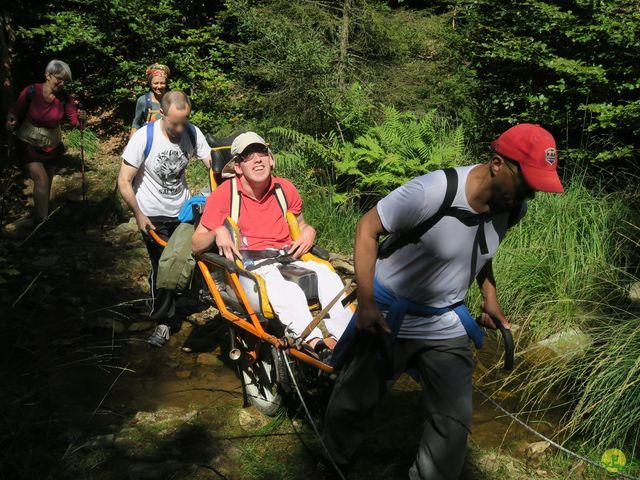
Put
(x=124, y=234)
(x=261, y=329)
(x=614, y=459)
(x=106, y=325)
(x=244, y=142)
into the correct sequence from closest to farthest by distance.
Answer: (x=614, y=459), (x=261, y=329), (x=244, y=142), (x=106, y=325), (x=124, y=234)

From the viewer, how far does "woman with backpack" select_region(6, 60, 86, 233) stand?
7340mm

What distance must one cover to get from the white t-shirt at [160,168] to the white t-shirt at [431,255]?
9.53ft

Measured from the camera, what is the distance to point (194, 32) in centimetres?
1285

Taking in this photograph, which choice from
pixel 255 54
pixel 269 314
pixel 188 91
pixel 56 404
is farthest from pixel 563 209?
pixel 188 91

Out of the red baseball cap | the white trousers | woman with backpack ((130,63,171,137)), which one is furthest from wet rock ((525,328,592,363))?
woman with backpack ((130,63,171,137))

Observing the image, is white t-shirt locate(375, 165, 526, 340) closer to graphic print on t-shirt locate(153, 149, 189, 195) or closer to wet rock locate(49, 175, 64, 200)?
graphic print on t-shirt locate(153, 149, 189, 195)

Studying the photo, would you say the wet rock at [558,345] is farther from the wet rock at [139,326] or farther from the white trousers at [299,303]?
the wet rock at [139,326]

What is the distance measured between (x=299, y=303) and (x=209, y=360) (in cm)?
179

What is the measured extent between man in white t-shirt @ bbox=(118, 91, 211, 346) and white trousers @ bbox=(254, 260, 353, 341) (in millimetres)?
1674

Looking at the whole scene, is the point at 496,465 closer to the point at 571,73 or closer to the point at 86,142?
the point at 571,73

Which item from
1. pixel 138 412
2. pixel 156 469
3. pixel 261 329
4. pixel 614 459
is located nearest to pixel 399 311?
pixel 261 329

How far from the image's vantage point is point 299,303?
4.04 metres

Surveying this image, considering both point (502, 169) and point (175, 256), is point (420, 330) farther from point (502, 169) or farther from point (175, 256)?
point (175, 256)

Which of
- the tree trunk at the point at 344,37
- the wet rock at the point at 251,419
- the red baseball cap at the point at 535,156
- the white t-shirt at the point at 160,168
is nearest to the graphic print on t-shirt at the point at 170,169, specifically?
the white t-shirt at the point at 160,168
